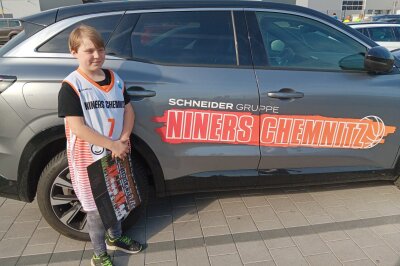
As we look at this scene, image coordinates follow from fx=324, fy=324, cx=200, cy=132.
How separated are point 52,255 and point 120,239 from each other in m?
0.50

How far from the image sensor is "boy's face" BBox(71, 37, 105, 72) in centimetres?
177

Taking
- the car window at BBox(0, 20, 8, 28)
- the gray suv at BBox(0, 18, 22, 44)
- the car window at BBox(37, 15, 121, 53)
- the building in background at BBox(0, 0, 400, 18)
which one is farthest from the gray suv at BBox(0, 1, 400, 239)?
the building in background at BBox(0, 0, 400, 18)

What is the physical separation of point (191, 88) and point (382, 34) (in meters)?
6.90

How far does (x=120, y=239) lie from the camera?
237cm

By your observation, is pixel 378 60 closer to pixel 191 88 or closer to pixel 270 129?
pixel 270 129

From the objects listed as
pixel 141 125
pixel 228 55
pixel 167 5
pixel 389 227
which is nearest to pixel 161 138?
pixel 141 125

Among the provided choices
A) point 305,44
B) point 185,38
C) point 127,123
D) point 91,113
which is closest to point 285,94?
point 305,44

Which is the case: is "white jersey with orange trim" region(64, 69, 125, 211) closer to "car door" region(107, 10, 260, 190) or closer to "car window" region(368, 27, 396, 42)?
"car door" region(107, 10, 260, 190)

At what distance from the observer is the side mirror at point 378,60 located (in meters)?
2.41

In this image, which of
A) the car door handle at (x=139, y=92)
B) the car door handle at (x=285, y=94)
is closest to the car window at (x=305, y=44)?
the car door handle at (x=285, y=94)

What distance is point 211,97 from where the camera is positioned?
230cm

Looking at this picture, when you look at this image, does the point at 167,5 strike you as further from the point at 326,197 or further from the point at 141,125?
the point at 326,197

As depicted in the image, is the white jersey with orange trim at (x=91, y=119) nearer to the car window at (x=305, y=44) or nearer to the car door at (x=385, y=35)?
the car window at (x=305, y=44)

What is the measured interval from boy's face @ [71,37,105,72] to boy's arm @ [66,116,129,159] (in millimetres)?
294
